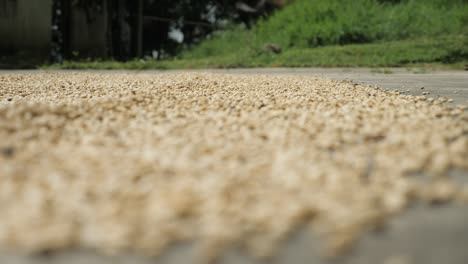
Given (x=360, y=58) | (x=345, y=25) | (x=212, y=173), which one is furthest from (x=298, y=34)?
(x=212, y=173)

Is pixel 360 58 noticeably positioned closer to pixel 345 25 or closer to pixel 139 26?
pixel 345 25

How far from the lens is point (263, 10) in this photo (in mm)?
13422

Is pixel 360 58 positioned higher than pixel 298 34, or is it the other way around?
pixel 298 34

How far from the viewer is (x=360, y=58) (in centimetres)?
848

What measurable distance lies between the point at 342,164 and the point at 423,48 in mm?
8039

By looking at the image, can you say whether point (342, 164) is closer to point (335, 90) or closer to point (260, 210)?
point (260, 210)

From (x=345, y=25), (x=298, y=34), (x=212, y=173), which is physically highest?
(x=345, y=25)

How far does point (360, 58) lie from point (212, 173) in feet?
24.5

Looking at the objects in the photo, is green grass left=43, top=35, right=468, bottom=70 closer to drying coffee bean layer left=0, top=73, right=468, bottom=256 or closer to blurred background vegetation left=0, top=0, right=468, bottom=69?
blurred background vegetation left=0, top=0, right=468, bottom=69

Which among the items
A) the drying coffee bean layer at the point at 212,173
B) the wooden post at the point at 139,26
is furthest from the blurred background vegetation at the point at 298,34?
the drying coffee bean layer at the point at 212,173

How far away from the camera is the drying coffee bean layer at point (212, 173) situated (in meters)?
1.17

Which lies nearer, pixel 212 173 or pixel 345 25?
pixel 212 173

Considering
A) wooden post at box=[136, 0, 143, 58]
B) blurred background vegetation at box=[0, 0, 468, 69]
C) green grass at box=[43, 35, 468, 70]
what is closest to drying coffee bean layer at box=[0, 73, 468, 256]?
green grass at box=[43, 35, 468, 70]

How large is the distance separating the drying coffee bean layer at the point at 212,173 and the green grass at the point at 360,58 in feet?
18.4
